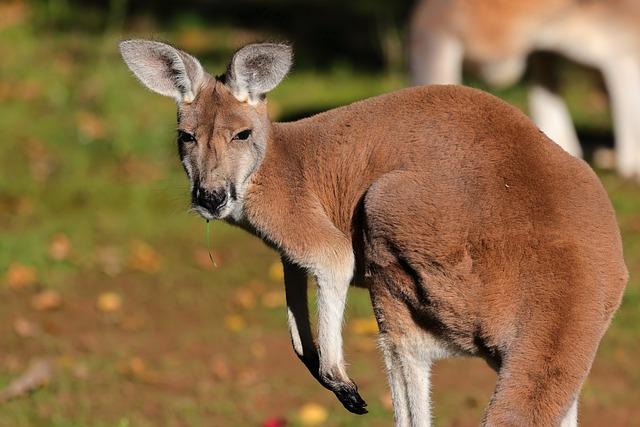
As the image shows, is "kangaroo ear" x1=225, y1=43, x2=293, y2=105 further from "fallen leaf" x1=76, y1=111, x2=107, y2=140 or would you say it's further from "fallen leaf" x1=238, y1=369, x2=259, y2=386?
"fallen leaf" x1=76, y1=111, x2=107, y2=140

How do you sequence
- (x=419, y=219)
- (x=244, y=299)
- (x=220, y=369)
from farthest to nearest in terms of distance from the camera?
1. (x=244, y=299)
2. (x=220, y=369)
3. (x=419, y=219)

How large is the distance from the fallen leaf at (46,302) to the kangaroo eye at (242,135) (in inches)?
132

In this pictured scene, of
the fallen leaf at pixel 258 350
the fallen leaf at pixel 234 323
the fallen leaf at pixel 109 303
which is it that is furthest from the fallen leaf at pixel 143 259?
the fallen leaf at pixel 258 350

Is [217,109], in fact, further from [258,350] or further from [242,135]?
[258,350]

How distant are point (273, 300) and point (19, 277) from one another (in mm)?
1497

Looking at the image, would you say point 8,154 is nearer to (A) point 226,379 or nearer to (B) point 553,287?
(A) point 226,379

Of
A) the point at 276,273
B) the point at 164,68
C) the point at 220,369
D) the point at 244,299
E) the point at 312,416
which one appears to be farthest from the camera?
the point at 276,273

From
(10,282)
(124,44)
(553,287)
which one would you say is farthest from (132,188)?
(553,287)

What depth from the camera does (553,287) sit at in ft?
11.4

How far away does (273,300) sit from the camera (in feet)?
24.0

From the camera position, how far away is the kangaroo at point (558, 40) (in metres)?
8.82

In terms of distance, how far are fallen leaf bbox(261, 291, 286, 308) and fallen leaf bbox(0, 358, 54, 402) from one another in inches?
62.5

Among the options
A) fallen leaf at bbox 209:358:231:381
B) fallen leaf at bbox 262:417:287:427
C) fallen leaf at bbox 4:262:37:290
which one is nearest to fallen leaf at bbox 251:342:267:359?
fallen leaf at bbox 209:358:231:381

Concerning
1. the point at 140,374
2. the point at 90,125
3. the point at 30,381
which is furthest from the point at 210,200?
the point at 90,125
